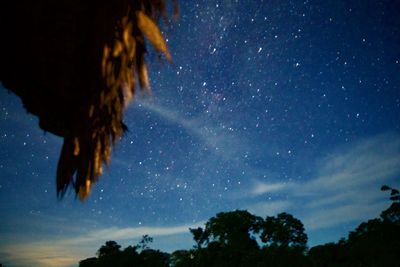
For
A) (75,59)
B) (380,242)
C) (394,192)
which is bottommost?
(75,59)

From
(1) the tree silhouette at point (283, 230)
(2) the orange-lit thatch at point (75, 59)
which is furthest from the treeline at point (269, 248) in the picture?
(2) the orange-lit thatch at point (75, 59)

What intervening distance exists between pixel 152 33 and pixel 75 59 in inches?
19.7

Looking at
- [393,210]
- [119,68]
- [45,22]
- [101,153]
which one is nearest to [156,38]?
[119,68]

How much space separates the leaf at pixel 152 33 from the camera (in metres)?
1.81

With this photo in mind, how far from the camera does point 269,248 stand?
28391 mm

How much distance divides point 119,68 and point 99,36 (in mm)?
221

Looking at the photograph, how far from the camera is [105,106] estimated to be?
2.10 m

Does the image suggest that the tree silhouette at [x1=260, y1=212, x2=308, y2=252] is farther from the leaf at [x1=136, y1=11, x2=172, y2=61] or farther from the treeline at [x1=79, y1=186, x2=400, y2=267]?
the leaf at [x1=136, y1=11, x2=172, y2=61]

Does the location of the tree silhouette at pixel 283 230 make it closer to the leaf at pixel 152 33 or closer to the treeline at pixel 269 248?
the treeline at pixel 269 248

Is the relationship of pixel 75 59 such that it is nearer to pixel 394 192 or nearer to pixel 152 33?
pixel 152 33

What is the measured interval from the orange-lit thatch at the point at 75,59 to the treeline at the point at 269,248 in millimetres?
16596

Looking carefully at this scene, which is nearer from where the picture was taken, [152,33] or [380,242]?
[152,33]

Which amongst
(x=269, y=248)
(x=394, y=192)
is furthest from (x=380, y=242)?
(x=269, y=248)

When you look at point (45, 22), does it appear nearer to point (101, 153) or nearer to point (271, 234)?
point (101, 153)
